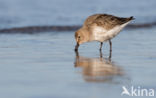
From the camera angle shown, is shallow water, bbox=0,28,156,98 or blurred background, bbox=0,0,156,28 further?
blurred background, bbox=0,0,156,28

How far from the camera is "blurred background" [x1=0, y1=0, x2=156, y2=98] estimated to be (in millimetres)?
6633

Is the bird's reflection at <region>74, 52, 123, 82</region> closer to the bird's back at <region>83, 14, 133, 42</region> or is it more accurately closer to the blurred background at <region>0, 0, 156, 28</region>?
the bird's back at <region>83, 14, 133, 42</region>

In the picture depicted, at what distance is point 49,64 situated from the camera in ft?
27.5

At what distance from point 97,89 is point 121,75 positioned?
1.03 meters

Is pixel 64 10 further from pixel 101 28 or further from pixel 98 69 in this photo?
pixel 98 69

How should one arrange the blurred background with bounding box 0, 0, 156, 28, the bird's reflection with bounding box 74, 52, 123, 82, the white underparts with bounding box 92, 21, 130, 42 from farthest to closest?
the blurred background with bounding box 0, 0, 156, 28 < the white underparts with bounding box 92, 21, 130, 42 < the bird's reflection with bounding box 74, 52, 123, 82

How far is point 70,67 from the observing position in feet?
26.6

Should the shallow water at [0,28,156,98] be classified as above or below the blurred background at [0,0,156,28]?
below

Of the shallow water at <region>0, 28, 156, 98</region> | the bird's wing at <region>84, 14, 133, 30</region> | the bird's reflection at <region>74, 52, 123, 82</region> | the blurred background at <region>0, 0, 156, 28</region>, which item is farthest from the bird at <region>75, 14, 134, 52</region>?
the blurred background at <region>0, 0, 156, 28</region>

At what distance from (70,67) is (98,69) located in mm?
522

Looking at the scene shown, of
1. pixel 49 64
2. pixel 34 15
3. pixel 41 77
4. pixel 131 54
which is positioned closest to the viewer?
pixel 41 77

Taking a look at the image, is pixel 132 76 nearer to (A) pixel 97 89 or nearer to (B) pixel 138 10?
(A) pixel 97 89

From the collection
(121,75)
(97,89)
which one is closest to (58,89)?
(97,89)

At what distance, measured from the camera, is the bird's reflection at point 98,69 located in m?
7.26
